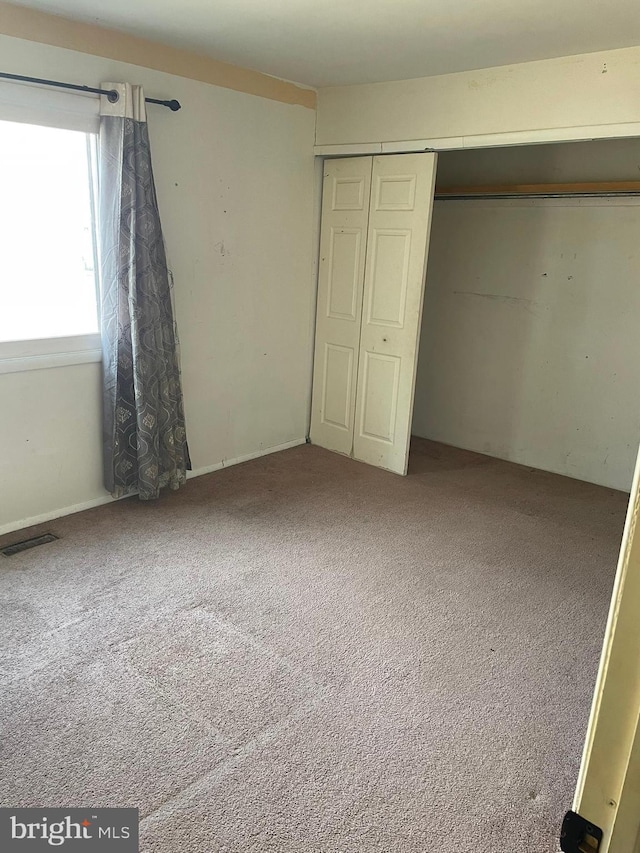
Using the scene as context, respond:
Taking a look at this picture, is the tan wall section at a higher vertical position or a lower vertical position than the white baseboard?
higher

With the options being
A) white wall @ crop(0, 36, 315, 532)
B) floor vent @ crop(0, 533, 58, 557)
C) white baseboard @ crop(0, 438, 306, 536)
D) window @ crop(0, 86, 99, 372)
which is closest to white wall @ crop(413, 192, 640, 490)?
white wall @ crop(0, 36, 315, 532)

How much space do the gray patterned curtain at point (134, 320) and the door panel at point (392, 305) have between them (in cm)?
137

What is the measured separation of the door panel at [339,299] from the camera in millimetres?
4086

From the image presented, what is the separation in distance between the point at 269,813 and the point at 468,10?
9.59 feet

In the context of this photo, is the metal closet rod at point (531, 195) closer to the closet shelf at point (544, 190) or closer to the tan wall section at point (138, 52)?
the closet shelf at point (544, 190)

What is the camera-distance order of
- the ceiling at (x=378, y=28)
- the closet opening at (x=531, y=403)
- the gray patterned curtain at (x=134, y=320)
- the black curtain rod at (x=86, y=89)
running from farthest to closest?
1. the gray patterned curtain at (x=134, y=320)
2. the black curtain rod at (x=86, y=89)
3. the closet opening at (x=531, y=403)
4. the ceiling at (x=378, y=28)

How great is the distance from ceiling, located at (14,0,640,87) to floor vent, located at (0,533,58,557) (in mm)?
2429

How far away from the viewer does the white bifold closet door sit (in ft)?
12.6

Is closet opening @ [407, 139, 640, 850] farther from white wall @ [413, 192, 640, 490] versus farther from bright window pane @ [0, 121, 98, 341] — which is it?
bright window pane @ [0, 121, 98, 341]

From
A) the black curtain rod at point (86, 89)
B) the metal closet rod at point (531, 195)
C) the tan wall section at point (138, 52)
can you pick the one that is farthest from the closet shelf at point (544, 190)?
the black curtain rod at point (86, 89)

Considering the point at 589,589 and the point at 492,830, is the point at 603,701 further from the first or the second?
the point at 589,589

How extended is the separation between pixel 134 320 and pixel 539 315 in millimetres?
2712
